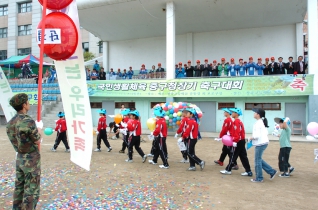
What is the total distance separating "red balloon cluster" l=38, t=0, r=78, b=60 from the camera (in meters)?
3.83

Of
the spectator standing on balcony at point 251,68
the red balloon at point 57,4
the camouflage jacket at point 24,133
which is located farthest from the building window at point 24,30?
the camouflage jacket at point 24,133

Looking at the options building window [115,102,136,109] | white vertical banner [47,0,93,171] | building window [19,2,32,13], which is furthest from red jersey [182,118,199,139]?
building window [19,2,32,13]

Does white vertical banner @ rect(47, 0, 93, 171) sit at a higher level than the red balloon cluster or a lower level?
lower

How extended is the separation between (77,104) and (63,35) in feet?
3.43

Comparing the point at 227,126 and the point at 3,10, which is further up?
the point at 3,10

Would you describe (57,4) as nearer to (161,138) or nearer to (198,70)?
(161,138)

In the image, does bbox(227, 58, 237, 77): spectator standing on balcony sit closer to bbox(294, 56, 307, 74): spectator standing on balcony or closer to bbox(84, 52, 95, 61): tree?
bbox(294, 56, 307, 74): spectator standing on balcony

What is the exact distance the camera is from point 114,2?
48.9 feet

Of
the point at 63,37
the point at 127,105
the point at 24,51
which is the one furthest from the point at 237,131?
the point at 24,51

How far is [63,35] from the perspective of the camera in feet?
12.6

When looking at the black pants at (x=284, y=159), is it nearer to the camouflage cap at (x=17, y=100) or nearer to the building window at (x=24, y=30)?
the camouflage cap at (x=17, y=100)

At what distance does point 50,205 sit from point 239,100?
482 inches

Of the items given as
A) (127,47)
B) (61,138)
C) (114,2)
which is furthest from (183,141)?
(127,47)

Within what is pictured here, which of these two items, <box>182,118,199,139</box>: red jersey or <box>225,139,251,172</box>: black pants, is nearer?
<box>225,139,251,172</box>: black pants
